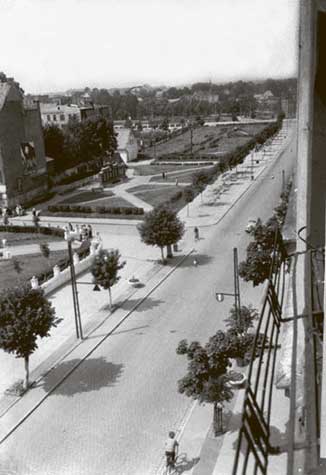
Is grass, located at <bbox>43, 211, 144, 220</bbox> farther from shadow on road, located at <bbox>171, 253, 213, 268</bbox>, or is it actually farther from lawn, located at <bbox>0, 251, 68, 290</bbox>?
shadow on road, located at <bbox>171, 253, 213, 268</bbox>

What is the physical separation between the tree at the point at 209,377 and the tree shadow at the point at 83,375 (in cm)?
351

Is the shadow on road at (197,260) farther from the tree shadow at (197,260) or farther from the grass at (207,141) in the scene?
the grass at (207,141)

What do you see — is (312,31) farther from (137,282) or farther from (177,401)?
(137,282)

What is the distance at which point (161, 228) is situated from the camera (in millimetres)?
24344

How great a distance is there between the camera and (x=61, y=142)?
50.9 m

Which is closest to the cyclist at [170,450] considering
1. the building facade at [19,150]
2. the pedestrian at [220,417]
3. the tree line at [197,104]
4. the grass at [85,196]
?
the pedestrian at [220,417]

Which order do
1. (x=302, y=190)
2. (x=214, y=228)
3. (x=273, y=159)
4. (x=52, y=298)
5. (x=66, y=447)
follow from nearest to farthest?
1. (x=302, y=190)
2. (x=66, y=447)
3. (x=52, y=298)
4. (x=214, y=228)
5. (x=273, y=159)

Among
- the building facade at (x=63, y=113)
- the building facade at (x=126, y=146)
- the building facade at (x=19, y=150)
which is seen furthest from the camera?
the building facade at (x=63, y=113)

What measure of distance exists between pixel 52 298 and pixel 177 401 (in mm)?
9381

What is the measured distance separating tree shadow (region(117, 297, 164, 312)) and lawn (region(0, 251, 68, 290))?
4.90 metres

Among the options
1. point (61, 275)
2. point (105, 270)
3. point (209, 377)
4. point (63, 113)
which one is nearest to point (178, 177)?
point (61, 275)

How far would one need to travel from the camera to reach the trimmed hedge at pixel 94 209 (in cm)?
3491

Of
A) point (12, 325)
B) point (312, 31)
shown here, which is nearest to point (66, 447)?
point (12, 325)

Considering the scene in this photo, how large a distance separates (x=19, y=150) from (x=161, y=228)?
1994 centimetres
